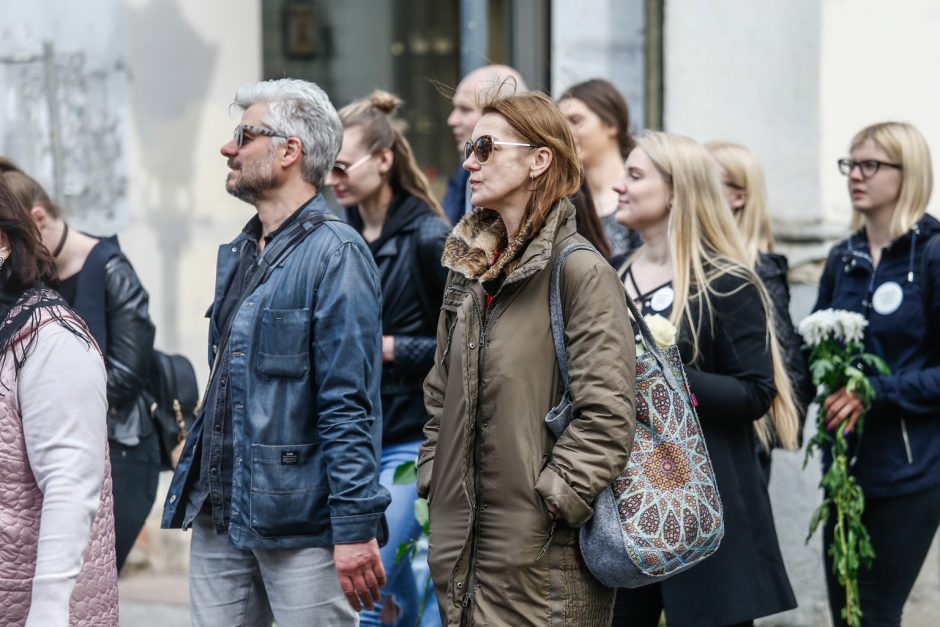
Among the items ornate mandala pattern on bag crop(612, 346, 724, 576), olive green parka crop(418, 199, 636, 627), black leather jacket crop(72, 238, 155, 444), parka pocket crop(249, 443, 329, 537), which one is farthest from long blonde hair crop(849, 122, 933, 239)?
black leather jacket crop(72, 238, 155, 444)

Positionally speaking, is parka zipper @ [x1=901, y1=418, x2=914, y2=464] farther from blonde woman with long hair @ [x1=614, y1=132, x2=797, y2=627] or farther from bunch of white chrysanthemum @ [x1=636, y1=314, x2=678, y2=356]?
bunch of white chrysanthemum @ [x1=636, y1=314, x2=678, y2=356]

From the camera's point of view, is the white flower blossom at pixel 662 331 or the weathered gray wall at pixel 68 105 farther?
the weathered gray wall at pixel 68 105

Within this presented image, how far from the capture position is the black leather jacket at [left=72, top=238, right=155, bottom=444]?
476 cm

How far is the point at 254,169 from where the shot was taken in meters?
3.85

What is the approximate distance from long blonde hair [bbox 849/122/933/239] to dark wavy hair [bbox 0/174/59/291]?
9.85 ft

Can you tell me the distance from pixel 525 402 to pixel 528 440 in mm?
90

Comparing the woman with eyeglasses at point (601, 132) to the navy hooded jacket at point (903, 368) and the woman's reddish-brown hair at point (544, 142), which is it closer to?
the navy hooded jacket at point (903, 368)

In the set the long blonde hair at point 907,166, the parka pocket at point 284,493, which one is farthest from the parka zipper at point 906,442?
the parka pocket at point 284,493

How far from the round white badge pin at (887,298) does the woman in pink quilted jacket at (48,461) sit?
9.31ft

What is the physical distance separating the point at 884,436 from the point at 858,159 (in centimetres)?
101

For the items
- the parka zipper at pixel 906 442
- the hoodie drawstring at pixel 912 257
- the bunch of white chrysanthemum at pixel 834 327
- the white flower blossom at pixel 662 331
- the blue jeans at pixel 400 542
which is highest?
the hoodie drawstring at pixel 912 257

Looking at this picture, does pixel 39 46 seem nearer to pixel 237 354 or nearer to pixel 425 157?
pixel 425 157

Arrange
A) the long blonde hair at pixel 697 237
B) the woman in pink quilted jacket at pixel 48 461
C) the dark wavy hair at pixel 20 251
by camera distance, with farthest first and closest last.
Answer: the long blonde hair at pixel 697 237, the dark wavy hair at pixel 20 251, the woman in pink quilted jacket at pixel 48 461

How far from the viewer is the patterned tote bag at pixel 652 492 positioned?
3270 millimetres
